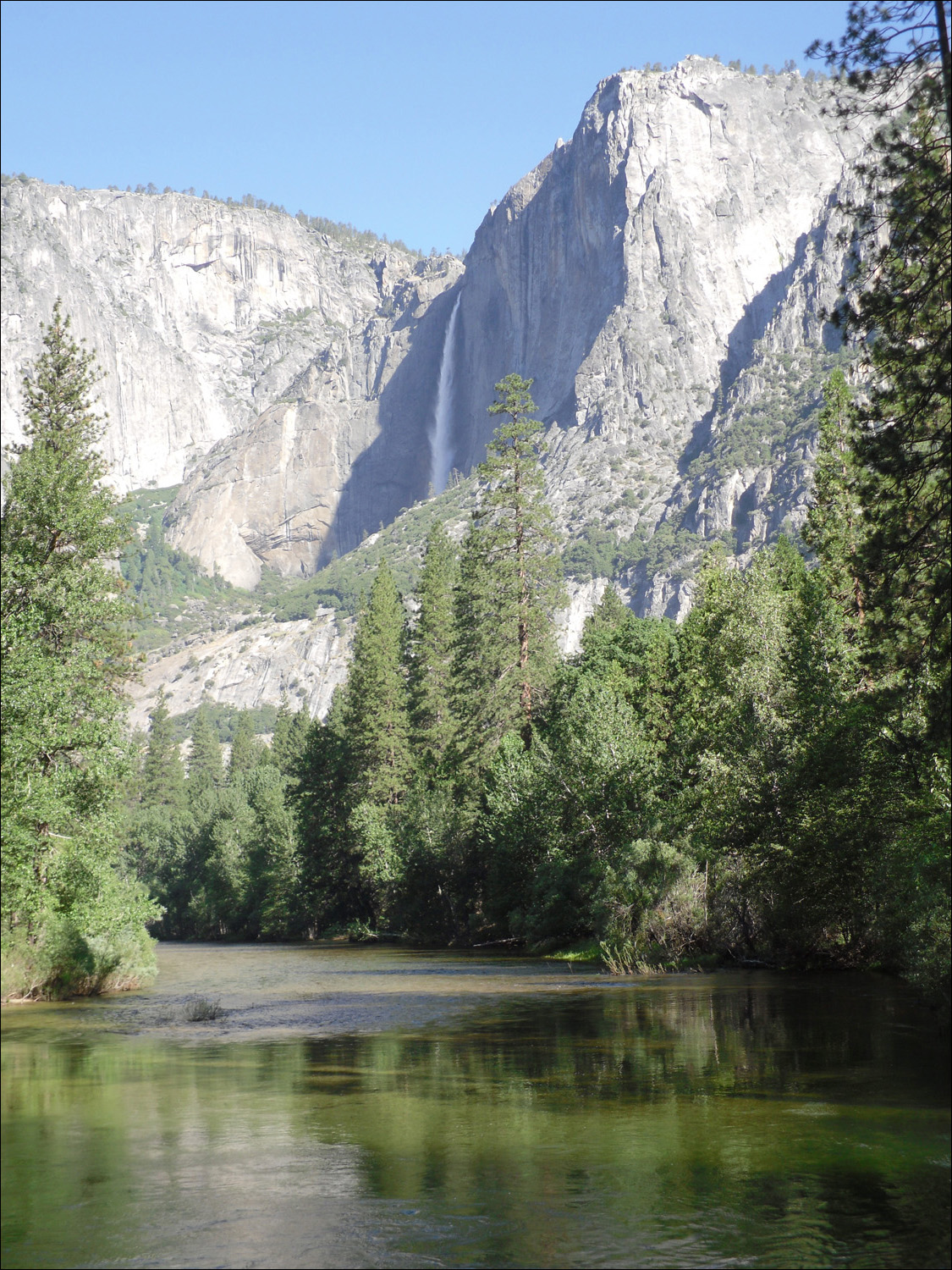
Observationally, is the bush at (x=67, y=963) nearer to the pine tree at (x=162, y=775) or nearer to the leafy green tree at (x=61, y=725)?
the leafy green tree at (x=61, y=725)

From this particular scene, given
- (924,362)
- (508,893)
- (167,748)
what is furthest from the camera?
(167,748)

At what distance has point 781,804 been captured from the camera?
107 ft

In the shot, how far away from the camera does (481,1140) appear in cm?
1381

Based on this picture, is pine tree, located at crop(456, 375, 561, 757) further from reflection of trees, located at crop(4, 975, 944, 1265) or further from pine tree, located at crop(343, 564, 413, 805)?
reflection of trees, located at crop(4, 975, 944, 1265)

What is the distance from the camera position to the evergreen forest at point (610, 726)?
16.5m

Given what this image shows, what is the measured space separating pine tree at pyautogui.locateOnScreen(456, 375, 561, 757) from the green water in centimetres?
3166

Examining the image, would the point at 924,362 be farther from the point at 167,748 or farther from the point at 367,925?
the point at 167,748

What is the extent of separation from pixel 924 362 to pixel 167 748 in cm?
12624

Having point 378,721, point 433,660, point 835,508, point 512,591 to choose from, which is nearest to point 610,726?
Result: point 835,508

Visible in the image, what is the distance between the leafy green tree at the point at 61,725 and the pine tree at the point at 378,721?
3373 centimetres

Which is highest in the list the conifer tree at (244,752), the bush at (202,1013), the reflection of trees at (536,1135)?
the conifer tree at (244,752)

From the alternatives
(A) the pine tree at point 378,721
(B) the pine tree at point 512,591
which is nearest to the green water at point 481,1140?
(B) the pine tree at point 512,591

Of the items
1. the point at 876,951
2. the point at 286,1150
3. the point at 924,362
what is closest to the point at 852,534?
the point at 876,951

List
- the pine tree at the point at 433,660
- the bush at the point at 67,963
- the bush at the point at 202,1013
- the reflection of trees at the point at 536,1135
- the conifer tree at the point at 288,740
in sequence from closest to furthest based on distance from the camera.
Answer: the reflection of trees at the point at 536,1135 < the bush at the point at 67,963 < the bush at the point at 202,1013 < the pine tree at the point at 433,660 < the conifer tree at the point at 288,740
